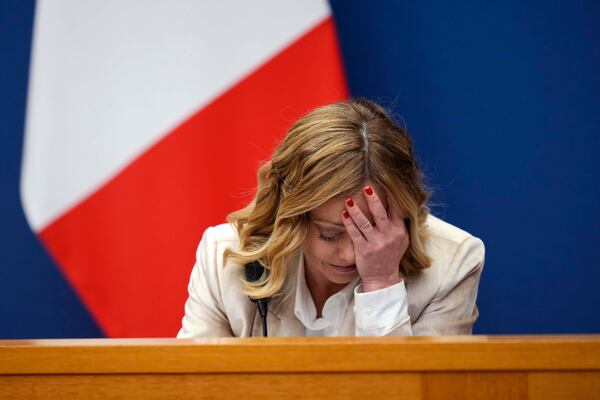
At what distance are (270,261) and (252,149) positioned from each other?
58cm

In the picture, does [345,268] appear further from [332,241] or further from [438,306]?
[438,306]

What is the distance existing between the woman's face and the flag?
57cm

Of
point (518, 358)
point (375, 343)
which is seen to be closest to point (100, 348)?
point (375, 343)

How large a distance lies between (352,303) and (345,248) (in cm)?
14

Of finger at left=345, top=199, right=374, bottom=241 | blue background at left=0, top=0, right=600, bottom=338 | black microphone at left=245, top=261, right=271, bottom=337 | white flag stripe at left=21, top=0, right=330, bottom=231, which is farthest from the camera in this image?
blue background at left=0, top=0, right=600, bottom=338

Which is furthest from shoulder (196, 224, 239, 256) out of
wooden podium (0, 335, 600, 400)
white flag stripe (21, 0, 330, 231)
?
wooden podium (0, 335, 600, 400)

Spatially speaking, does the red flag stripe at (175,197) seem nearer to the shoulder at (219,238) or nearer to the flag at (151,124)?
the flag at (151,124)

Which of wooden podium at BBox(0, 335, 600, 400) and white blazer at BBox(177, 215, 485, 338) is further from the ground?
wooden podium at BBox(0, 335, 600, 400)

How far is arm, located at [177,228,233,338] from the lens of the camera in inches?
65.2

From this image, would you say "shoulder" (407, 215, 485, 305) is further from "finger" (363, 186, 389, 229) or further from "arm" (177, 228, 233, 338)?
"arm" (177, 228, 233, 338)

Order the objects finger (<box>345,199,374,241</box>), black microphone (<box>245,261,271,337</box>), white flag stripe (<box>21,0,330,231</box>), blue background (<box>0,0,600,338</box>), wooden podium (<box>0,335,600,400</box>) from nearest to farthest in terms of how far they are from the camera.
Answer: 1. wooden podium (<box>0,335,600,400</box>)
2. finger (<box>345,199,374,241</box>)
3. black microphone (<box>245,261,271,337</box>)
4. white flag stripe (<box>21,0,330,231</box>)
5. blue background (<box>0,0,600,338</box>)

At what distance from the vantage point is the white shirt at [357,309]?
156 cm

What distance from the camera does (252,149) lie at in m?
2.15

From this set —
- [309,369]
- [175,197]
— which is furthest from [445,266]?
[175,197]
